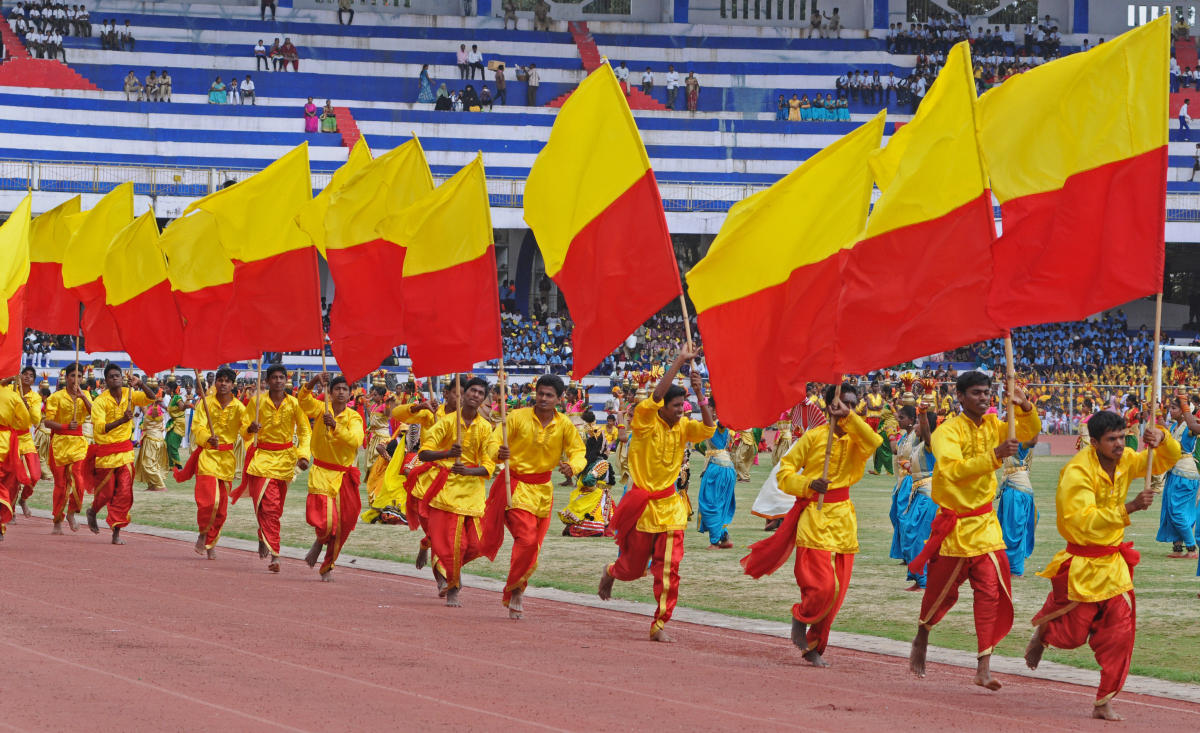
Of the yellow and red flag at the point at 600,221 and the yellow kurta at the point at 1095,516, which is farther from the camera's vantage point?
the yellow and red flag at the point at 600,221

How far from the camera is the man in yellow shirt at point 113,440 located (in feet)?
54.5

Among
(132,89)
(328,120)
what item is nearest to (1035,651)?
(328,120)

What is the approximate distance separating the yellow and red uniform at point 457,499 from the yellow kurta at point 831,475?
296 cm

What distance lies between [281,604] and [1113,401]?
29702 millimetres

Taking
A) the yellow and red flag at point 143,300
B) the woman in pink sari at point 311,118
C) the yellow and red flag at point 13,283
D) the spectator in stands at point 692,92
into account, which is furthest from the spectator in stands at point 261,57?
the yellow and red flag at point 13,283

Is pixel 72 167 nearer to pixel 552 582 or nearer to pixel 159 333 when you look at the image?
pixel 159 333

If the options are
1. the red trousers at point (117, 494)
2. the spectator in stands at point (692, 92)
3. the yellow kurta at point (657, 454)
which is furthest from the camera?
the spectator in stands at point (692, 92)

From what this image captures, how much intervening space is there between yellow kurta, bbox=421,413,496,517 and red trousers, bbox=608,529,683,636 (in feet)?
5.87

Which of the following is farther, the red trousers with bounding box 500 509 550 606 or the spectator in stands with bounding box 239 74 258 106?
the spectator in stands with bounding box 239 74 258 106

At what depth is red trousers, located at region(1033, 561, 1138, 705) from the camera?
7.98 m

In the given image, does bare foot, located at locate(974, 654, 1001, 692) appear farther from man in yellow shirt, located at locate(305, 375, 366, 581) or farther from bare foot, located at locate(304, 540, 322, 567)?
bare foot, located at locate(304, 540, 322, 567)

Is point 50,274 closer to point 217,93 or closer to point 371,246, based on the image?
point 371,246

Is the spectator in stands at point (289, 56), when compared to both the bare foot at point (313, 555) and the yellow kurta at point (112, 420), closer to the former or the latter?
the yellow kurta at point (112, 420)

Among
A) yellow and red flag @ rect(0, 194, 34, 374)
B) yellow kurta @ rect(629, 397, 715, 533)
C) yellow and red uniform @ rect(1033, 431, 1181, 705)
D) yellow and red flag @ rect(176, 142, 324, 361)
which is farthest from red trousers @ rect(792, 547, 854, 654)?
yellow and red flag @ rect(0, 194, 34, 374)
